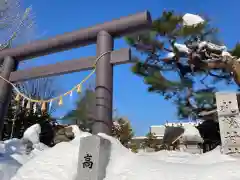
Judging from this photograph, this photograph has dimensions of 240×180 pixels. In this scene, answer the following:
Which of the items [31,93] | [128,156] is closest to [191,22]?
[128,156]

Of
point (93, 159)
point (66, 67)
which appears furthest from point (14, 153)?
point (93, 159)

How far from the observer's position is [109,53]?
4359mm

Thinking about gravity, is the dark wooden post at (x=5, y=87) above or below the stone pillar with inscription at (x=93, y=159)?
above

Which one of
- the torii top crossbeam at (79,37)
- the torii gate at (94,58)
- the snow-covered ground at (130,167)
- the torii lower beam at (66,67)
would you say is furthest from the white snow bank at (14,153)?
the torii top crossbeam at (79,37)

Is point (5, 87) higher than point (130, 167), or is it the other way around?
point (5, 87)

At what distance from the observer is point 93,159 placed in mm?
3014

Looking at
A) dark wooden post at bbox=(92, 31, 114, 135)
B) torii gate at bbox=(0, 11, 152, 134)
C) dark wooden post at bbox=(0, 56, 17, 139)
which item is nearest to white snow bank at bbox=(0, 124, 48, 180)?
dark wooden post at bbox=(0, 56, 17, 139)

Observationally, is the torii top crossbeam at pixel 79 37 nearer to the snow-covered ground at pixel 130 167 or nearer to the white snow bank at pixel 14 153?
the snow-covered ground at pixel 130 167

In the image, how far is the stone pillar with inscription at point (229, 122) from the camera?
401 cm

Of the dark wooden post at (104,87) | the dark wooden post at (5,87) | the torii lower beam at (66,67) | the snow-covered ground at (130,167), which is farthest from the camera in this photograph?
the dark wooden post at (5,87)

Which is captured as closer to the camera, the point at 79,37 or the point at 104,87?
the point at 104,87

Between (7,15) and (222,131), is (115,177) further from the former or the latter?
(7,15)

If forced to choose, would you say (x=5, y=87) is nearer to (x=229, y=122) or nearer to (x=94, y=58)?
(x=94, y=58)

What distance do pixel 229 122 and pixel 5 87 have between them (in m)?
4.93
